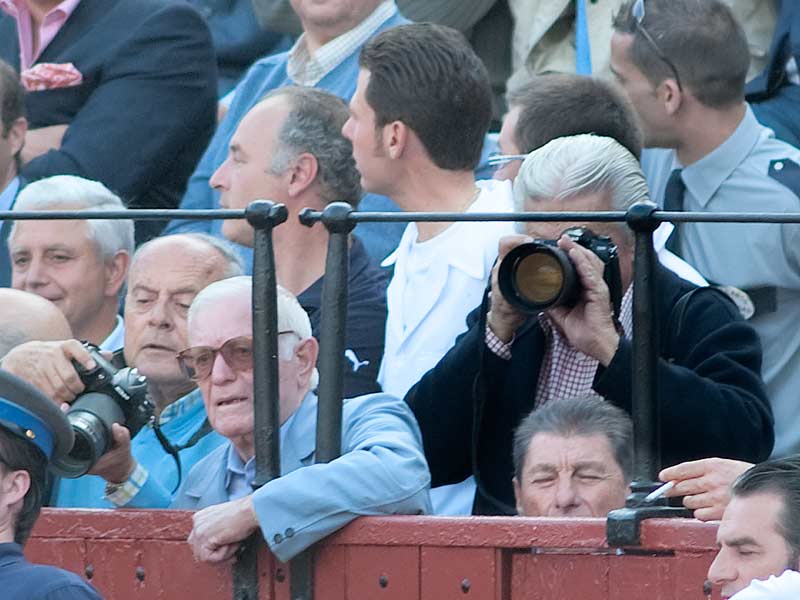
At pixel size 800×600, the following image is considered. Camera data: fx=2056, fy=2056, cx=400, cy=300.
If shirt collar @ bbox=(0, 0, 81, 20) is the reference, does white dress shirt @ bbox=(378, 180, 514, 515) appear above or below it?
below

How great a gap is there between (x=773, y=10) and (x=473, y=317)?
2.09 m

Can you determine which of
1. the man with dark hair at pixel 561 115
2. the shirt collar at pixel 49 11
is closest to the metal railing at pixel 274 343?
the man with dark hair at pixel 561 115

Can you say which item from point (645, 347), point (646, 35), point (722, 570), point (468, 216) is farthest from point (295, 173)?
point (722, 570)

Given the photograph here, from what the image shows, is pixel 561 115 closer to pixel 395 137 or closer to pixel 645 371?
pixel 395 137

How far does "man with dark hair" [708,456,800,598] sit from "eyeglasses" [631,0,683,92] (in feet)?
7.11

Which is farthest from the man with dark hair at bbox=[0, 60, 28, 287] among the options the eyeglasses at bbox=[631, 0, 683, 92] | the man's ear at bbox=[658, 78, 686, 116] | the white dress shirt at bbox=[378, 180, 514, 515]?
the man's ear at bbox=[658, 78, 686, 116]

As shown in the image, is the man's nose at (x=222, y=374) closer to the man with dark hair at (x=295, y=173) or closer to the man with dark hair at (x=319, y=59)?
the man with dark hair at (x=295, y=173)

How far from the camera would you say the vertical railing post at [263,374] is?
4691 millimetres

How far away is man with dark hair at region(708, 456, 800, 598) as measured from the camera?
3.82 metres

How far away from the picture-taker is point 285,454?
4895 millimetres

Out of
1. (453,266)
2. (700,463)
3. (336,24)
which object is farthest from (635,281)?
(336,24)

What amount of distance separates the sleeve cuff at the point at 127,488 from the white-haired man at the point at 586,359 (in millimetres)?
682

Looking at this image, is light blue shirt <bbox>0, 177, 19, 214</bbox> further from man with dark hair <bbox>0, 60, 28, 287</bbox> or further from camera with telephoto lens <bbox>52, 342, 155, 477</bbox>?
camera with telephoto lens <bbox>52, 342, 155, 477</bbox>

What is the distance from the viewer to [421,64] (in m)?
5.61
